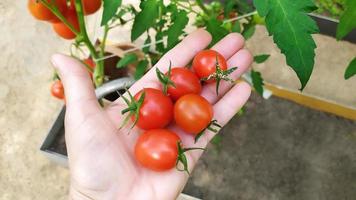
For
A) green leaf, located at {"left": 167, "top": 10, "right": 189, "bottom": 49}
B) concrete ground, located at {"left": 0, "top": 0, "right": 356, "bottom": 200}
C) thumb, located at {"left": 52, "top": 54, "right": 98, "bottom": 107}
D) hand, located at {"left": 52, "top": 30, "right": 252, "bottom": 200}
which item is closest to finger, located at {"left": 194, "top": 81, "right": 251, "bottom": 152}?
hand, located at {"left": 52, "top": 30, "right": 252, "bottom": 200}

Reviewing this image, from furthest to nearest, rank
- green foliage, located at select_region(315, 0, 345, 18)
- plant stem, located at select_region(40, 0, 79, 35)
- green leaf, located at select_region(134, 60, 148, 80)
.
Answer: green foliage, located at select_region(315, 0, 345, 18) < green leaf, located at select_region(134, 60, 148, 80) < plant stem, located at select_region(40, 0, 79, 35)

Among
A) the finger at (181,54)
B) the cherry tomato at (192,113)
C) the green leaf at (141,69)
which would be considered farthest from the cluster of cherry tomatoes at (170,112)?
the green leaf at (141,69)

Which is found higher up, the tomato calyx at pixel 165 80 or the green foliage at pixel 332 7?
the tomato calyx at pixel 165 80

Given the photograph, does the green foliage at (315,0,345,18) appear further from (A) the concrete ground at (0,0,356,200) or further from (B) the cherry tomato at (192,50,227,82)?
(B) the cherry tomato at (192,50,227,82)

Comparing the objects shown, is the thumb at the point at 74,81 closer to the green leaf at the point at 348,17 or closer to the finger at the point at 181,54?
the finger at the point at 181,54

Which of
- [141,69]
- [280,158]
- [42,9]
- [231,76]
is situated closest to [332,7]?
[280,158]

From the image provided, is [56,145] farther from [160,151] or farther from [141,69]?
[160,151]

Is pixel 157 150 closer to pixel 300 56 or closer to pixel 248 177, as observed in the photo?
pixel 300 56
